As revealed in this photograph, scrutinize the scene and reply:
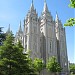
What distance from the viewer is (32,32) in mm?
77625

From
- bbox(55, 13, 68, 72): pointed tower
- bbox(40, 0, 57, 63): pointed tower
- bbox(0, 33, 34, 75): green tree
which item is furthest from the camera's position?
bbox(55, 13, 68, 72): pointed tower

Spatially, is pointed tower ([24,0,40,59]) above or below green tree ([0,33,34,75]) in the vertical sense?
above

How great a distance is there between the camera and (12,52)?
2266 cm

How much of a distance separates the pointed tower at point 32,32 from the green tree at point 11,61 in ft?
165

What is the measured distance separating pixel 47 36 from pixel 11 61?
60.1 meters

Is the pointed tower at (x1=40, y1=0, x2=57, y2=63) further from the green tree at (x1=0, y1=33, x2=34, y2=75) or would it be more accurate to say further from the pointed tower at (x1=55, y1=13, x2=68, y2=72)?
the green tree at (x1=0, y1=33, x2=34, y2=75)

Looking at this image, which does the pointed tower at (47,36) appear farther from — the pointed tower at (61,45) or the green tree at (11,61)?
the green tree at (11,61)

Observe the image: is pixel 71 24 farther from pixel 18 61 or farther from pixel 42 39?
pixel 42 39

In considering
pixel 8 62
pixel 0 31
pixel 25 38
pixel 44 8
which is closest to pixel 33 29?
pixel 25 38

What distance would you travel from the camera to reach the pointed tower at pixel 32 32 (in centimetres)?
7469

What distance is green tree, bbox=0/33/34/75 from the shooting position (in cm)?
2164

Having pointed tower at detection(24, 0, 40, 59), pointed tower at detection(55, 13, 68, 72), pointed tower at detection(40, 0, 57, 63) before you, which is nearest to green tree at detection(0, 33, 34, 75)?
pointed tower at detection(24, 0, 40, 59)

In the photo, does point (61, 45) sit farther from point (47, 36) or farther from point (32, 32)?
point (32, 32)

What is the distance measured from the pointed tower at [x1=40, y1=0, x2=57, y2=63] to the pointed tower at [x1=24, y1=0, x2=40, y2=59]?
12.5 feet
